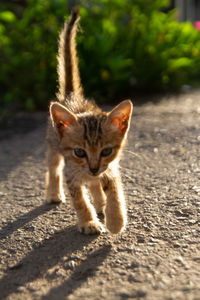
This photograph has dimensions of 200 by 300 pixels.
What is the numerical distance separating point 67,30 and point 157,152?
180cm

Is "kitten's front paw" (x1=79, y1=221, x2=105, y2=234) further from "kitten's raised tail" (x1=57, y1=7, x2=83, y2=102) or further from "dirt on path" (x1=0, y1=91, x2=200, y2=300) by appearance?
"kitten's raised tail" (x1=57, y1=7, x2=83, y2=102)

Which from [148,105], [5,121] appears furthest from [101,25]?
[5,121]

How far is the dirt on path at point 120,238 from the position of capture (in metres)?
2.19

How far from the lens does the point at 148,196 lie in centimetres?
346

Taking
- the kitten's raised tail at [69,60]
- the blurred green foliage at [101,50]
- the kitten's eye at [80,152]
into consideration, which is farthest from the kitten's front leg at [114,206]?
the blurred green foliage at [101,50]

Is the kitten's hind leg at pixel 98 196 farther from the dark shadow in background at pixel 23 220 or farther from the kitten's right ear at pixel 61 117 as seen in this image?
the kitten's right ear at pixel 61 117

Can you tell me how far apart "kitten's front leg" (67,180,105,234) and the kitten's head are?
0.18 meters

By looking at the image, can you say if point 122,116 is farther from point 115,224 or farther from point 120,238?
point 120,238

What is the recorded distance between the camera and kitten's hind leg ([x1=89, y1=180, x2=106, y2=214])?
3.24 metres

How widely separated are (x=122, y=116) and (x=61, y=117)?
461 millimetres

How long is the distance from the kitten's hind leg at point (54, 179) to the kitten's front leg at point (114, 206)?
79 cm

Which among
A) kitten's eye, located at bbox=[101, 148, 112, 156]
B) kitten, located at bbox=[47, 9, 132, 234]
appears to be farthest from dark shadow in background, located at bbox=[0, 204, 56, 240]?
kitten's eye, located at bbox=[101, 148, 112, 156]

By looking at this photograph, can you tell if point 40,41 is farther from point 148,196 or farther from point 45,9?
point 148,196

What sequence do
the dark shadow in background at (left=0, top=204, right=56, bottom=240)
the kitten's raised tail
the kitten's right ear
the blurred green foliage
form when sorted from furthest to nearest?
the blurred green foliage < the kitten's raised tail < the dark shadow in background at (left=0, top=204, right=56, bottom=240) < the kitten's right ear
